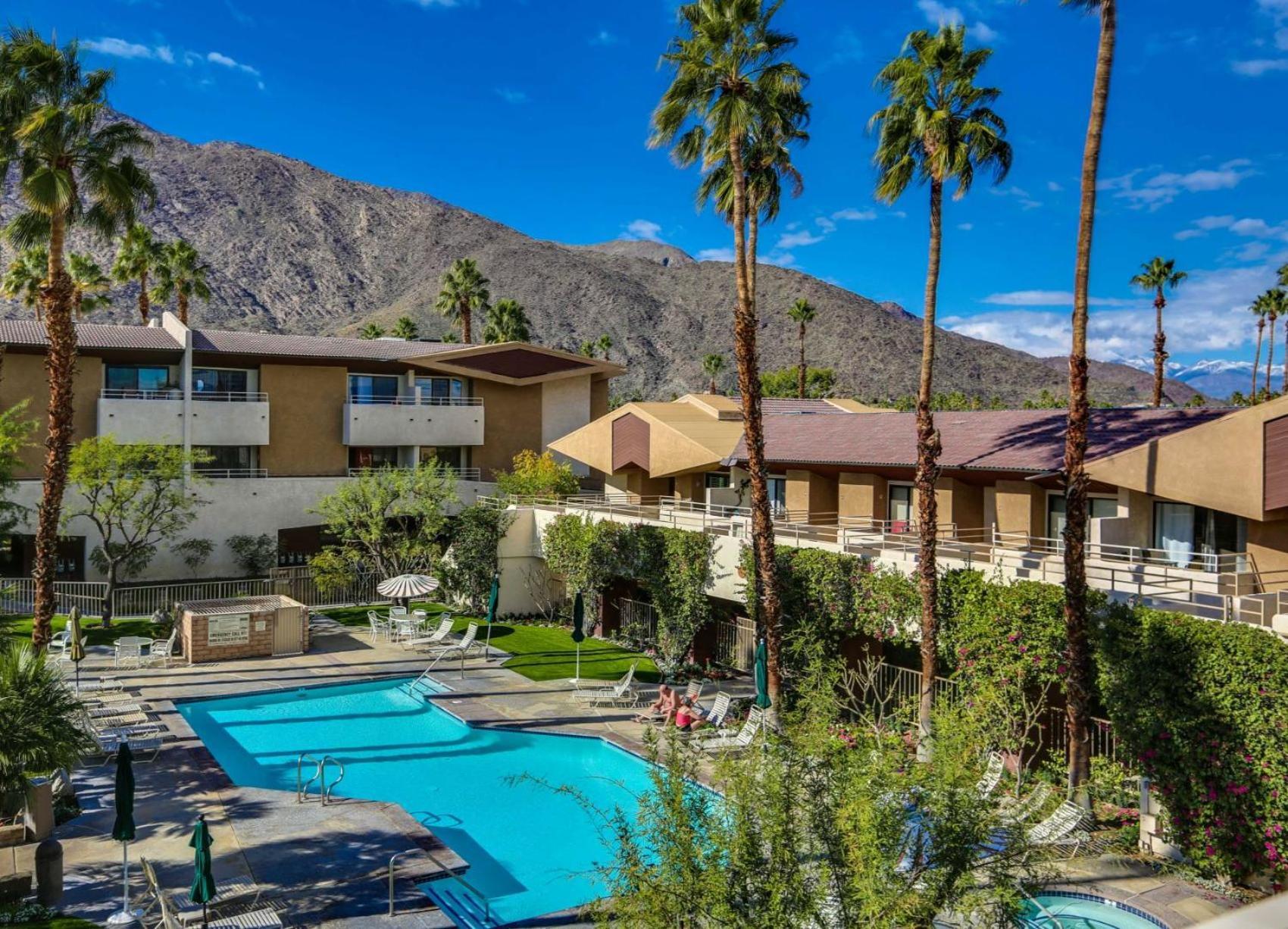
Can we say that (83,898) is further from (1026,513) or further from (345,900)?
(1026,513)

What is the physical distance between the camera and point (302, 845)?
45.0 feet

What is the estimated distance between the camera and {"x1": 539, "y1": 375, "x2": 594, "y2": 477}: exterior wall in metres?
46.1

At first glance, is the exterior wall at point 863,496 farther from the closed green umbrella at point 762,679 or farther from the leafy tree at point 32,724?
the leafy tree at point 32,724

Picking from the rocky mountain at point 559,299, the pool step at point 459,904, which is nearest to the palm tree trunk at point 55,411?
the pool step at point 459,904

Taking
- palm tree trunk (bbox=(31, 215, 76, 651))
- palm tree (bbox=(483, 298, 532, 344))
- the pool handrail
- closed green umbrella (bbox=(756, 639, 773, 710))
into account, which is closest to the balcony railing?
palm tree (bbox=(483, 298, 532, 344))

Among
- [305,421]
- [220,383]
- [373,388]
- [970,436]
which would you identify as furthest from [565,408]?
[970,436]

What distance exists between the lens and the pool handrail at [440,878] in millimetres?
11617

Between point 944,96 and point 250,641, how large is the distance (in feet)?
71.7

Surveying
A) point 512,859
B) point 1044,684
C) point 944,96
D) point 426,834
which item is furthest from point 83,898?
point 944,96

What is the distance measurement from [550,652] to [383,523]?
832 centimetres

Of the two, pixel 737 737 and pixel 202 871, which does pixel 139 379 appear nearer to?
pixel 737 737

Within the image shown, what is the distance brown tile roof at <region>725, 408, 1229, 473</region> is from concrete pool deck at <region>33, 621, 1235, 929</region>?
29.4ft

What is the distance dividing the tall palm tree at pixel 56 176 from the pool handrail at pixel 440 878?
1074cm

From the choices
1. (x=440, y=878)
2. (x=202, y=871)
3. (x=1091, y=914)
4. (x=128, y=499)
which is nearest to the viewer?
(x=202, y=871)
